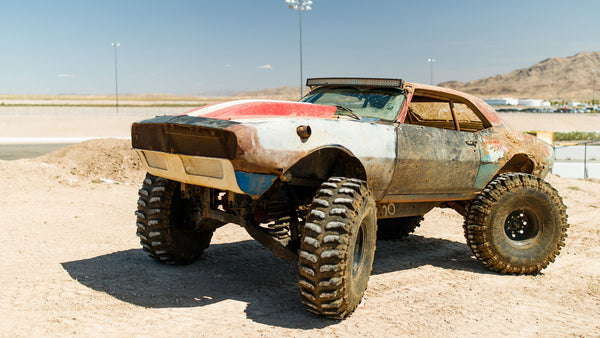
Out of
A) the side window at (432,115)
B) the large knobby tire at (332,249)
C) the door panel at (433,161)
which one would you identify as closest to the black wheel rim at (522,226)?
the door panel at (433,161)

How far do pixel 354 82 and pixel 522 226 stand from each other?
98.5 inches

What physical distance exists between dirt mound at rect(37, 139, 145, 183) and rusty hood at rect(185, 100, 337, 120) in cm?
790

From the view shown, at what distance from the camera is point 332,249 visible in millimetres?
4328

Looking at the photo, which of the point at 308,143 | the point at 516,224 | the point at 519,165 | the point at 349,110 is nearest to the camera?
the point at 308,143

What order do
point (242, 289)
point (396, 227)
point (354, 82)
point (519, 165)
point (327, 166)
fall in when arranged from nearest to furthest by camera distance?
point (327, 166)
point (242, 289)
point (354, 82)
point (519, 165)
point (396, 227)

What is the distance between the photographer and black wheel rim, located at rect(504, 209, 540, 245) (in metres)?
6.43

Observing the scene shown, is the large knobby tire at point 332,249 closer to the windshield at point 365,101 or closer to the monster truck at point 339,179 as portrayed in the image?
the monster truck at point 339,179

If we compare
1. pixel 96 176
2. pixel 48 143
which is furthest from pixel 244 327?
pixel 48 143

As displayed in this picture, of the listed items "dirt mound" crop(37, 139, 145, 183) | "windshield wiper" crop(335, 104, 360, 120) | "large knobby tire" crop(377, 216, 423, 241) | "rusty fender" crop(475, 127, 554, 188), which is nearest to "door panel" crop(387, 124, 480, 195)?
"rusty fender" crop(475, 127, 554, 188)

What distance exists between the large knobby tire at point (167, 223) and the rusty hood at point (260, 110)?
1.05m

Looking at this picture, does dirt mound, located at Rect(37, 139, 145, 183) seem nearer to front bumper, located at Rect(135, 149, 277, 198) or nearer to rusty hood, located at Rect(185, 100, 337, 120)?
front bumper, located at Rect(135, 149, 277, 198)

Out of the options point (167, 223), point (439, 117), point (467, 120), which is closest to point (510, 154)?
point (467, 120)

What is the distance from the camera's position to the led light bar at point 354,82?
5.70 meters

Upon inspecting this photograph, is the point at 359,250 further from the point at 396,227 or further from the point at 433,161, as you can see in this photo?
the point at 396,227
